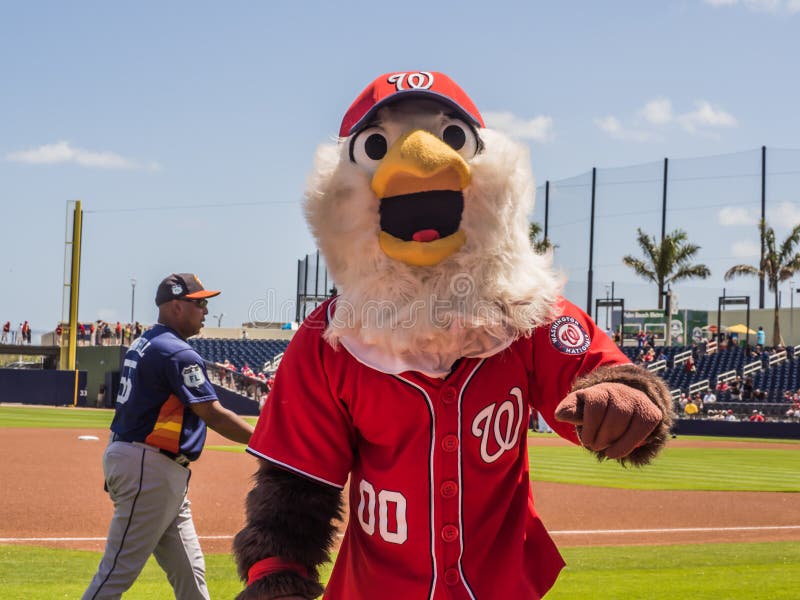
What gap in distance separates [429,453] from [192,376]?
9.36ft

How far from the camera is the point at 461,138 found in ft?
7.95

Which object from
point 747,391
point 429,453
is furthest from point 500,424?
point 747,391

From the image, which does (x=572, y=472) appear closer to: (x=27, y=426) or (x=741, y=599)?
(x=741, y=599)

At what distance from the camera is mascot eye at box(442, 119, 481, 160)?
7.91ft

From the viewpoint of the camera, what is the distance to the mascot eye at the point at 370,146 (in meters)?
2.43

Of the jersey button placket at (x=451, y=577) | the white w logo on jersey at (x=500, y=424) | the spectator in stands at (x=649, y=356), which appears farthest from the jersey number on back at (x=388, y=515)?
the spectator in stands at (x=649, y=356)

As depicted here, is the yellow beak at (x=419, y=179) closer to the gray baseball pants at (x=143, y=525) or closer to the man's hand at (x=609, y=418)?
the man's hand at (x=609, y=418)

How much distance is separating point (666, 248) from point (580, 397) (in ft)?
133

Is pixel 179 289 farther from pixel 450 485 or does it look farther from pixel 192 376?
pixel 450 485

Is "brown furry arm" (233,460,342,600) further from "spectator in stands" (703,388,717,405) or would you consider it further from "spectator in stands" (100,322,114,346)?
"spectator in stands" (100,322,114,346)

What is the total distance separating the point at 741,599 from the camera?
5.66 metres

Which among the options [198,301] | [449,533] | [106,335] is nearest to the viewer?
[449,533]

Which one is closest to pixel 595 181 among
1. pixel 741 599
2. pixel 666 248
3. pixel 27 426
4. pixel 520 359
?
pixel 666 248

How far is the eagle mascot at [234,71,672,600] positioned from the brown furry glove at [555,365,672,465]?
0.05m
